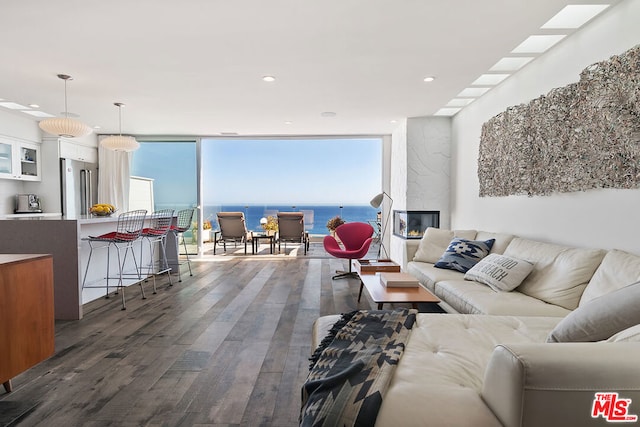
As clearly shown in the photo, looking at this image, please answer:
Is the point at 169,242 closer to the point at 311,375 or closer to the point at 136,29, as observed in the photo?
the point at 136,29

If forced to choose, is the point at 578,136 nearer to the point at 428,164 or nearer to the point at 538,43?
the point at 538,43

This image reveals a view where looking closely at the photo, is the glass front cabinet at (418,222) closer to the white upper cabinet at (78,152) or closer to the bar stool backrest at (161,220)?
the bar stool backrest at (161,220)

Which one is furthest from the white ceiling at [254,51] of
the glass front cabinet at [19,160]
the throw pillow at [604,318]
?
the throw pillow at [604,318]

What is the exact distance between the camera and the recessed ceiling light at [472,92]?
4.55m

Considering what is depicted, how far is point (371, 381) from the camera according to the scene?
4.42 feet

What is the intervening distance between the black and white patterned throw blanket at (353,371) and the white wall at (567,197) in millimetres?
1776

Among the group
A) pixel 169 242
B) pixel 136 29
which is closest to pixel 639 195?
pixel 136 29

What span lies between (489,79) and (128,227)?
488 cm

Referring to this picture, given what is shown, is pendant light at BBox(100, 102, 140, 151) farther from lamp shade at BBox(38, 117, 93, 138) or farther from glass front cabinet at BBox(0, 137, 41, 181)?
glass front cabinet at BBox(0, 137, 41, 181)

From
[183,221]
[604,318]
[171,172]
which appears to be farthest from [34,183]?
[604,318]

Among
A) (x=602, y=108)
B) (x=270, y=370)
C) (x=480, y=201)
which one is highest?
(x=602, y=108)

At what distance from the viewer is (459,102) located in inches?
201

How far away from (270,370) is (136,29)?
281cm

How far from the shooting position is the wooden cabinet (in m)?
2.00
